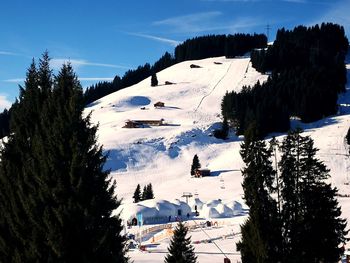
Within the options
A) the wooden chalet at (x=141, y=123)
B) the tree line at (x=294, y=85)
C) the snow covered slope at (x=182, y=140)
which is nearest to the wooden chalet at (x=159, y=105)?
the snow covered slope at (x=182, y=140)

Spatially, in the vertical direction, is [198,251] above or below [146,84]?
below

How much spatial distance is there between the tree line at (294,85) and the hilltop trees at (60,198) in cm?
7025

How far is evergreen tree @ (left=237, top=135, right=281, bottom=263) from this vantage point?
20.4 metres

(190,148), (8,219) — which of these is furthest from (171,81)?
(8,219)

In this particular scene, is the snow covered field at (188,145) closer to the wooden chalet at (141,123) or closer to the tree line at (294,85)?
the wooden chalet at (141,123)

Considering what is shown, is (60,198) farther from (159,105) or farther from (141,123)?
(159,105)

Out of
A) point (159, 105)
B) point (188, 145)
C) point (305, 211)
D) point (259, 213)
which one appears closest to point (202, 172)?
point (188, 145)

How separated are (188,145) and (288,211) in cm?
6675

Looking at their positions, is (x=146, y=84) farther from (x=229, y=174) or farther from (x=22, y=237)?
(x=22, y=237)

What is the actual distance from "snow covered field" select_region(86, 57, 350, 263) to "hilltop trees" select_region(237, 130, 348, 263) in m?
9.75

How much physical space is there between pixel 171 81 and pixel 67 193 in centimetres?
14276

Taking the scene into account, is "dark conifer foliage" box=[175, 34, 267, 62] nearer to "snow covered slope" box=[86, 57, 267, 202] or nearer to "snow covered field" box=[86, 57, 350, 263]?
"snow covered slope" box=[86, 57, 267, 202]

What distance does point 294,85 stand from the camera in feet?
379

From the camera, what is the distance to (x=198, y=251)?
115 ft
